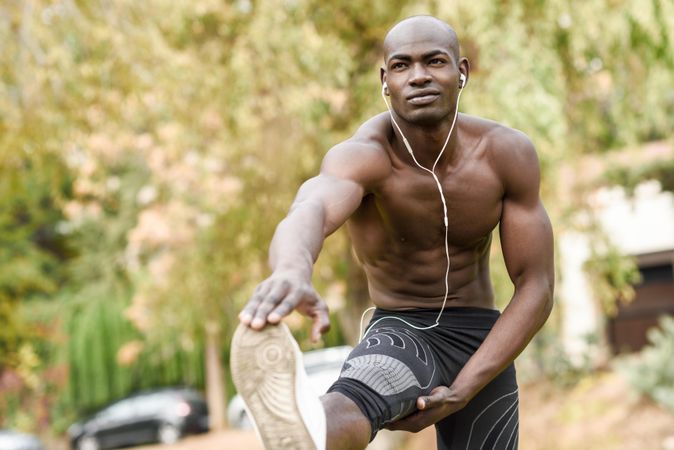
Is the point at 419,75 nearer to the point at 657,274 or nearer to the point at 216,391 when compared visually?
the point at 657,274

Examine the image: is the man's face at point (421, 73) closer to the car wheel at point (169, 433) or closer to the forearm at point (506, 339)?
the forearm at point (506, 339)

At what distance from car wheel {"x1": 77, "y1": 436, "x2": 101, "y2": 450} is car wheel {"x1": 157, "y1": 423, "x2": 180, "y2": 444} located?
165 centimetres

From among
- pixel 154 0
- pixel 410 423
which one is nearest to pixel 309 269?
pixel 410 423

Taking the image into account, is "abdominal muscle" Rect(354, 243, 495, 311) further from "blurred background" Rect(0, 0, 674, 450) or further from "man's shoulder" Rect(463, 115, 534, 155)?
"blurred background" Rect(0, 0, 674, 450)

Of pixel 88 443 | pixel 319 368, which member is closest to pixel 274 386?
pixel 319 368

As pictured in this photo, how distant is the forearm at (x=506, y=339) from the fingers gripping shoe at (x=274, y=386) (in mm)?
905

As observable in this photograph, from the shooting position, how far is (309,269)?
2.65 m

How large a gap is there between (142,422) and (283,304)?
72.9 feet

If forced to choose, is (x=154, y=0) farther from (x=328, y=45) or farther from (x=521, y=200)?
(x=521, y=200)

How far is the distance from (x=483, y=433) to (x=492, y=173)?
3.14 feet

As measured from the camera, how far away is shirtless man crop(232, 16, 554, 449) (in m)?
3.11

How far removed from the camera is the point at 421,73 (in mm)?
3268

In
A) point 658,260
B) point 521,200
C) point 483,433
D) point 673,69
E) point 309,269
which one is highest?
point 658,260

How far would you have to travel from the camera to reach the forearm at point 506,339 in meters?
3.41
